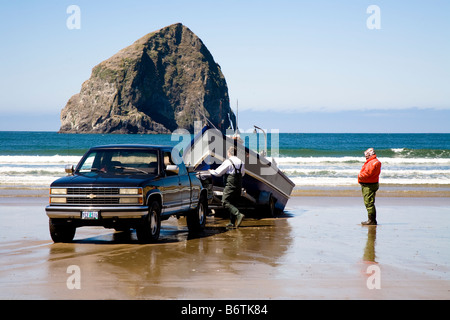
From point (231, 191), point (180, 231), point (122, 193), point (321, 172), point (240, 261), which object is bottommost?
point (321, 172)

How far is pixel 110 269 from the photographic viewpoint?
876 centimetres

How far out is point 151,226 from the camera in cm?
1139

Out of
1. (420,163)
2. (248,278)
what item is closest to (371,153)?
(248,278)

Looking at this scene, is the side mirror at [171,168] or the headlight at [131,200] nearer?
the headlight at [131,200]

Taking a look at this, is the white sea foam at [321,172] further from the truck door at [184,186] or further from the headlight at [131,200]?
the headlight at [131,200]

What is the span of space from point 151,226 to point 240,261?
8.02 ft

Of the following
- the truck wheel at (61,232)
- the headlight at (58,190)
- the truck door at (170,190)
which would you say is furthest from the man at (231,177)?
the headlight at (58,190)

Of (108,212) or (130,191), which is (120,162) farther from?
(108,212)

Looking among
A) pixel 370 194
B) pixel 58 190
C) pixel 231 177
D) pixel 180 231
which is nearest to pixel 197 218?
pixel 180 231

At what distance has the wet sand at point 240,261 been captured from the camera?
7.46 metres

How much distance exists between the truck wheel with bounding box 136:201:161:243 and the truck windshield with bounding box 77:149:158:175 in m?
0.78

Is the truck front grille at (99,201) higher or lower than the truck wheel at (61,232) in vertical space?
higher

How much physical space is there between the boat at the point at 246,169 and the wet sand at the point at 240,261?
91cm
